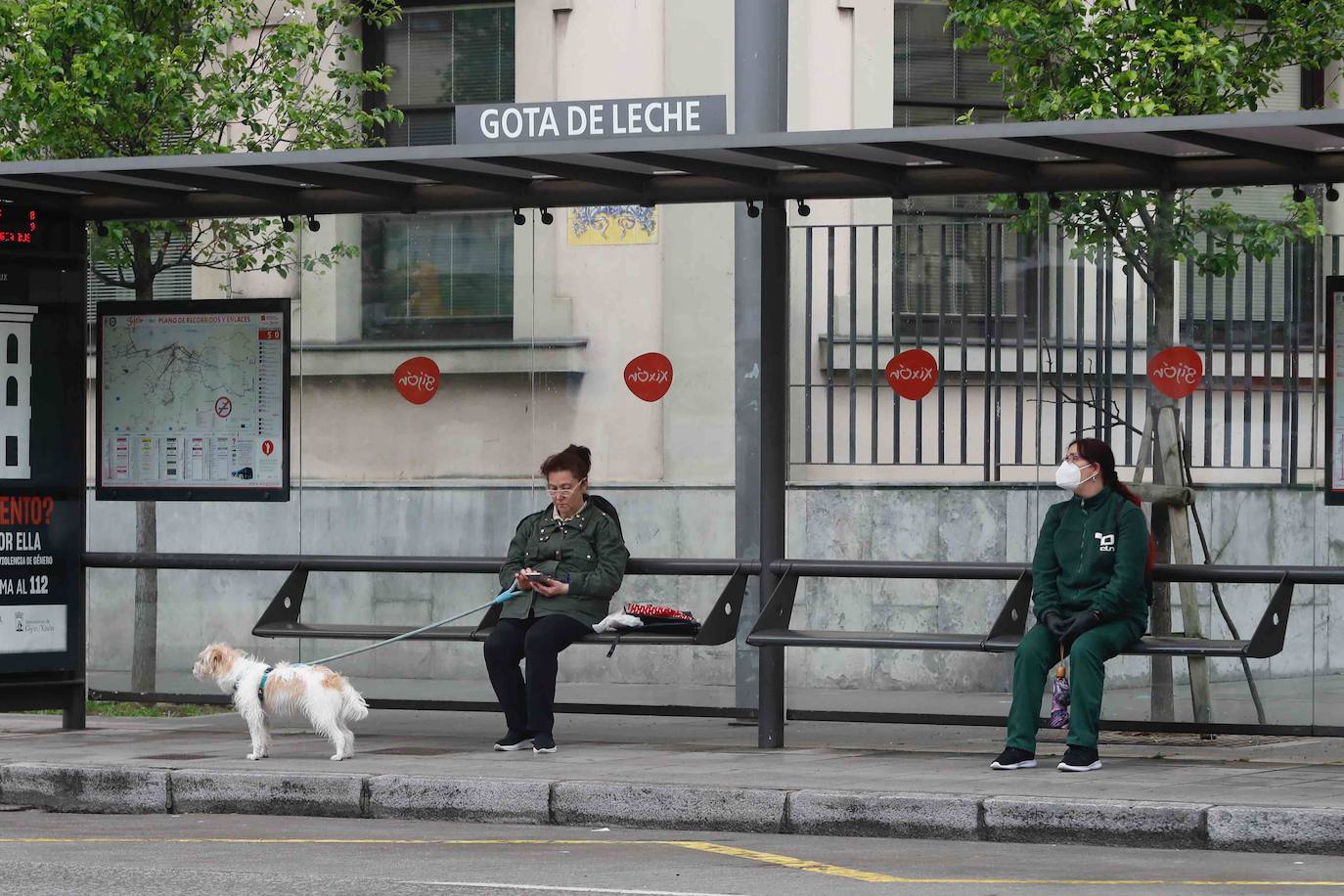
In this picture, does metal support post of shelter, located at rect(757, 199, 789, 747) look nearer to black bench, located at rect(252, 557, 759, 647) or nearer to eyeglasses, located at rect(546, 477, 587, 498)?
black bench, located at rect(252, 557, 759, 647)

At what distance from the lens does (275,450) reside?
12.4 metres

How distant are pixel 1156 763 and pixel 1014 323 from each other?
2606 millimetres

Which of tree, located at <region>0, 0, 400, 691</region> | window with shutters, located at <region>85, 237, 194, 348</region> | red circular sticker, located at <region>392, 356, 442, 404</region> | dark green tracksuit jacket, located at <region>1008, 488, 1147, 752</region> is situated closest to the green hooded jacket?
dark green tracksuit jacket, located at <region>1008, 488, 1147, 752</region>

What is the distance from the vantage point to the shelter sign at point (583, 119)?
11469 mm

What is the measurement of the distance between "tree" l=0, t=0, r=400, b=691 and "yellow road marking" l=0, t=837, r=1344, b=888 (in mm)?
5125

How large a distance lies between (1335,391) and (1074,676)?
2112 mm

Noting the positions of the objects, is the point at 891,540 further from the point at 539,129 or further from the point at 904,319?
the point at 539,129

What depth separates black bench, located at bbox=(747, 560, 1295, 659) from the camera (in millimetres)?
10328

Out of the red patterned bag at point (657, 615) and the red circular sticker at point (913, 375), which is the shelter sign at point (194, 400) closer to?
the red patterned bag at point (657, 615)

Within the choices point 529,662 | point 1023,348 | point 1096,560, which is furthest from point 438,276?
point 1096,560

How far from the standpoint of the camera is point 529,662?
11.1m

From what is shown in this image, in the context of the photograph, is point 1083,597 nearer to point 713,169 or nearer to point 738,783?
point 738,783

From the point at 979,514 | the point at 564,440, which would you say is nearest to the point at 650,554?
the point at 564,440

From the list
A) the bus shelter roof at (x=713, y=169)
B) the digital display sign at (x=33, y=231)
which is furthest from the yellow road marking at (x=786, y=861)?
the digital display sign at (x=33, y=231)
